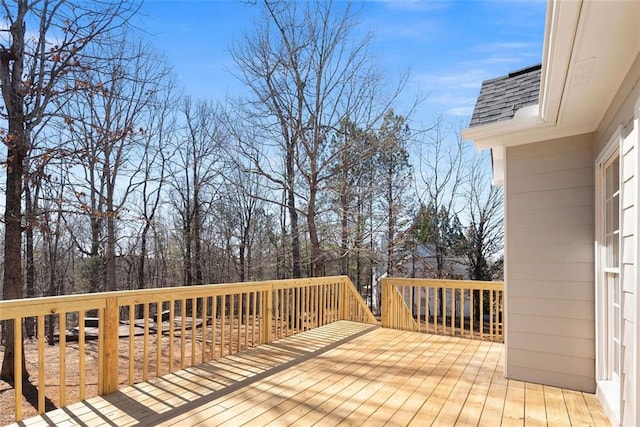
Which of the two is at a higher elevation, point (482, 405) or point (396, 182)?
point (396, 182)

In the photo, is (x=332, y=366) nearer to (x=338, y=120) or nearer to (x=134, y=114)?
(x=338, y=120)

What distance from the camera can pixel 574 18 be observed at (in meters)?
1.78

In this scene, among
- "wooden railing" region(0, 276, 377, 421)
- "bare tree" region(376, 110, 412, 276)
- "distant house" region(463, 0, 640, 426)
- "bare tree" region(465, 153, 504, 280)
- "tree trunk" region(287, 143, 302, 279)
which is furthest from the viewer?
"bare tree" region(465, 153, 504, 280)

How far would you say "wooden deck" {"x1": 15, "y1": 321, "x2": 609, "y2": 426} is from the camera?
265cm

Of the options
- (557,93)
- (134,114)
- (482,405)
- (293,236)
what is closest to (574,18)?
(557,93)

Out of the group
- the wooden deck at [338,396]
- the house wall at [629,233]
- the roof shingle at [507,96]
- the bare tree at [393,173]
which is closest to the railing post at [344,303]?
the wooden deck at [338,396]

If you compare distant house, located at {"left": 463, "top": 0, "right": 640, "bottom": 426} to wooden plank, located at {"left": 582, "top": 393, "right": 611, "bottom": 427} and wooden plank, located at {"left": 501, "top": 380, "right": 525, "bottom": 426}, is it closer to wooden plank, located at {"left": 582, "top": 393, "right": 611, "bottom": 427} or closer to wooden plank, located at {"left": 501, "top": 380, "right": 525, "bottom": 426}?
wooden plank, located at {"left": 582, "top": 393, "right": 611, "bottom": 427}

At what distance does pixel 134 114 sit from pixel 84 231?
14.7 ft

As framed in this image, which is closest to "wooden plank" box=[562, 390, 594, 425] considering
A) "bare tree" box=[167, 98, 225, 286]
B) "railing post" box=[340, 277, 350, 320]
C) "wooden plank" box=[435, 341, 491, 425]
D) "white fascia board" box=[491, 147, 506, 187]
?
"wooden plank" box=[435, 341, 491, 425]

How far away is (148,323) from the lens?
331 cm

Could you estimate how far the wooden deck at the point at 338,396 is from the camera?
2.65m

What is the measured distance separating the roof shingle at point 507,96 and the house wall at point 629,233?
38.1 inches

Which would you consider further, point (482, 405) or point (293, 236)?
point (293, 236)

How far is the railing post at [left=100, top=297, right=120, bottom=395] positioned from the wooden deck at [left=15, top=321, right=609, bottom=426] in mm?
101
